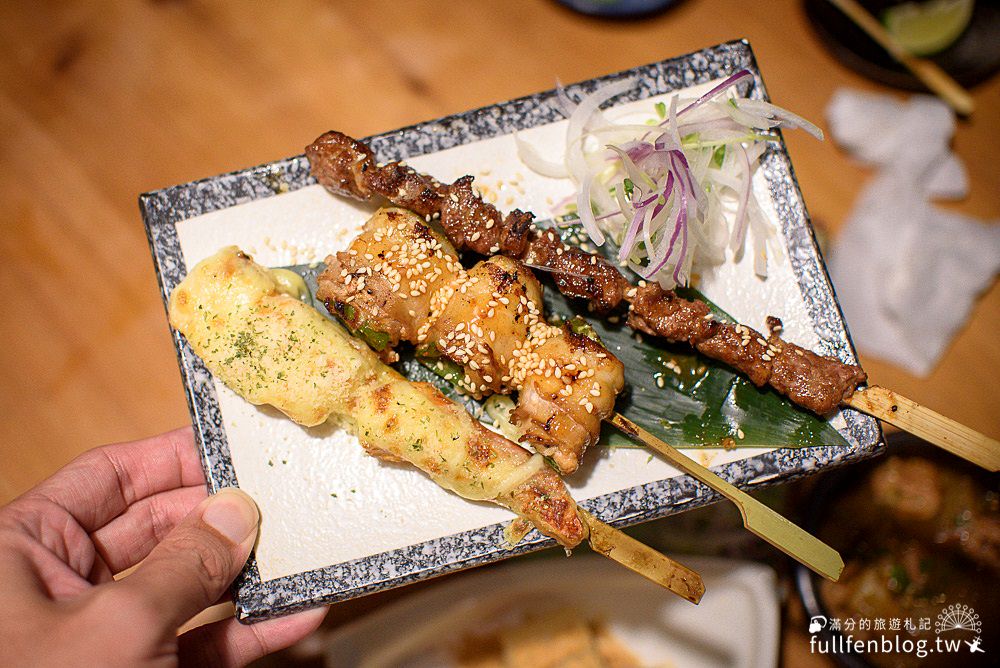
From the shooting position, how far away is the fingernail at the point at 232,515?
2.75 meters

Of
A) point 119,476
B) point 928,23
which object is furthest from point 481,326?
point 928,23

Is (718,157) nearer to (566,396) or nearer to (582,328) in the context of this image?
(582,328)

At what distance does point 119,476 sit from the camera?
3.23 metres

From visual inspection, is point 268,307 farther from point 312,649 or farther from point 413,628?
point 312,649

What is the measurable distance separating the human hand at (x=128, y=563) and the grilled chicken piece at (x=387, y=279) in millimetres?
926

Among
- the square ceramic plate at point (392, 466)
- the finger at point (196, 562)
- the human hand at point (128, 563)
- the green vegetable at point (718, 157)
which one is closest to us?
the human hand at point (128, 563)

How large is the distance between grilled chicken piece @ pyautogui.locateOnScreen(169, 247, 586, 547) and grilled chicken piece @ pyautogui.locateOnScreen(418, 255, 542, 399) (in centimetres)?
20

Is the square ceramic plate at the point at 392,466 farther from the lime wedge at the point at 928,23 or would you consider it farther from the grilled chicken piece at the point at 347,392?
the lime wedge at the point at 928,23

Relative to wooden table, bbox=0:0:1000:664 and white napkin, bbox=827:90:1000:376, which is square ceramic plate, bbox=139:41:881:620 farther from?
white napkin, bbox=827:90:1000:376

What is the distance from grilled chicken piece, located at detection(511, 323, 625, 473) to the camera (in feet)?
8.45

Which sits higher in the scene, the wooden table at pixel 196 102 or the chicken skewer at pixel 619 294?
the wooden table at pixel 196 102

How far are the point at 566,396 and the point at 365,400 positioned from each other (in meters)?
0.79

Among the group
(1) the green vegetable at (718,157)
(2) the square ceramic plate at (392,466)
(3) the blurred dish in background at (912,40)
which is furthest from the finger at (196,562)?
(3) the blurred dish in background at (912,40)

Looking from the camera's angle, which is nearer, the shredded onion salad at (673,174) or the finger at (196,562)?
the finger at (196,562)
